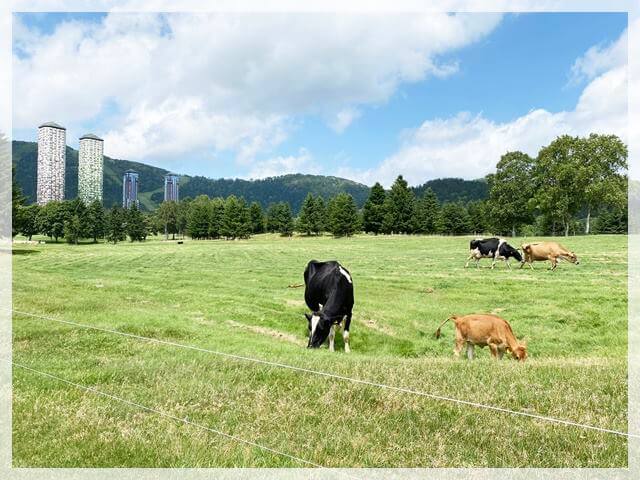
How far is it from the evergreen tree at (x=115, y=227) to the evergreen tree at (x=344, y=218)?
53.5m

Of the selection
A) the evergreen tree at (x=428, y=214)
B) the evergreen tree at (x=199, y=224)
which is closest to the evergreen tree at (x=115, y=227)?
the evergreen tree at (x=199, y=224)

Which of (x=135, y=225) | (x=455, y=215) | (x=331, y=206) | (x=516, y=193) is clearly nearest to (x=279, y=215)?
(x=331, y=206)

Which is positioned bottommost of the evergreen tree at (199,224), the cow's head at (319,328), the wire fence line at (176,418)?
the cow's head at (319,328)

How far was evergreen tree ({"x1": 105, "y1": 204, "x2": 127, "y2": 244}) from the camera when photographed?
109312mm

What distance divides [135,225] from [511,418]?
12351cm

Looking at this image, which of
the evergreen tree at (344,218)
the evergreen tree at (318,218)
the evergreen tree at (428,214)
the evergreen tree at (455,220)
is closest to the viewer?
the evergreen tree at (344,218)

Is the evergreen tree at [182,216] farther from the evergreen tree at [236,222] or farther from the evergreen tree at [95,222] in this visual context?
the evergreen tree at [236,222]

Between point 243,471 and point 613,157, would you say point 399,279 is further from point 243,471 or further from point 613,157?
point 613,157

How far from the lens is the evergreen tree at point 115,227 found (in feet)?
359

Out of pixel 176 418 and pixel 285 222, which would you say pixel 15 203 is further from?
pixel 285 222

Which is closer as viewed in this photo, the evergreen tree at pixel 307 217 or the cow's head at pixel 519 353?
the cow's head at pixel 519 353

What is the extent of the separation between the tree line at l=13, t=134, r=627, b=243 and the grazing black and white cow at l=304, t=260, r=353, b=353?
46.5 meters

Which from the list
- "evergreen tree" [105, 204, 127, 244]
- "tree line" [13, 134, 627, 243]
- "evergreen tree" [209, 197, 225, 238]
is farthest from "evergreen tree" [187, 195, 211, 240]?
"evergreen tree" [105, 204, 127, 244]

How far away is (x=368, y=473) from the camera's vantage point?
14.9ft
